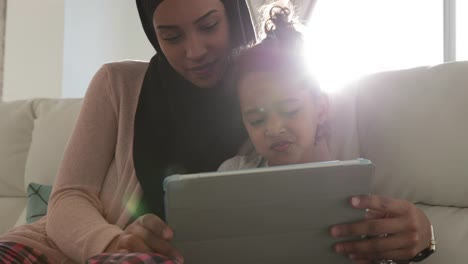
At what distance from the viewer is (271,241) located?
936 mm

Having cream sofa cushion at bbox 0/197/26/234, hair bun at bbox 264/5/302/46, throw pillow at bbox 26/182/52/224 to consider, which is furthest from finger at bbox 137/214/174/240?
cream sofa cushion at bbox 0/197/26/234

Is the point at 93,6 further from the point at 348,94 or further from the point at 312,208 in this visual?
the point at 312,208

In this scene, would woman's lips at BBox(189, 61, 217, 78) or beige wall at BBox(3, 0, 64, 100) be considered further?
beige wall at BBox(3, 0, 64, 100)

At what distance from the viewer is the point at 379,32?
10.7ft

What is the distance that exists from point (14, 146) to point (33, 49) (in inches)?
59.2

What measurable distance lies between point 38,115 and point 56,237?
1183 millimetres

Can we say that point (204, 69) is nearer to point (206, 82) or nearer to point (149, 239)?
point (206, 82)

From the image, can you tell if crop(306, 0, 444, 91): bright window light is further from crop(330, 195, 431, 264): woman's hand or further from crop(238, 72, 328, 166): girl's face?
crop(330, 195, 431, 264): woman's hand

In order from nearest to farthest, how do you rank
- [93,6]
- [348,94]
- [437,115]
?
[437,115]
[348,94]
[93,6]

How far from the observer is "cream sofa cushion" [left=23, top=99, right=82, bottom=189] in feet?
6.68

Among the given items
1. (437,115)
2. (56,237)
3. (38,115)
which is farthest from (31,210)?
(437,115)

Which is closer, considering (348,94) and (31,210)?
(348,94)

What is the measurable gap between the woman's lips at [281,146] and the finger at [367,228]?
0.95ft

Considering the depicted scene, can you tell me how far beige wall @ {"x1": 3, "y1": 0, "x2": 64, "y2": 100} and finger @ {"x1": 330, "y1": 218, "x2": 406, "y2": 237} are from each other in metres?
2.88
